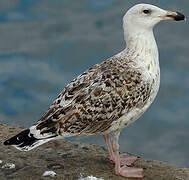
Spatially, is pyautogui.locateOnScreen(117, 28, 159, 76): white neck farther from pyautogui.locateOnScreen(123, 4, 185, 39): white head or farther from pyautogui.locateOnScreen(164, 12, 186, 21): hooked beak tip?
pyautogui.locateOnScreen(164, 12, 186, 21): hooked beak tip

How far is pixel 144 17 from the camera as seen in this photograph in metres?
9.50

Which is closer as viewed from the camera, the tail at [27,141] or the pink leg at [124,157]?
the tail at [27,141]

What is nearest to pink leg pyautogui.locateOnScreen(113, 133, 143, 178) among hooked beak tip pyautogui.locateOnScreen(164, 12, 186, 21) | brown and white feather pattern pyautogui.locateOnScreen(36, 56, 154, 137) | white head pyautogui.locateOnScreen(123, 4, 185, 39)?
brown and white feather pattern pyautogui.locateOnScreen(36, 56, 154, 137)

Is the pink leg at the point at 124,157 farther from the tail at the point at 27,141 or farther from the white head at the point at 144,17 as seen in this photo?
the white head at the point at 144,17

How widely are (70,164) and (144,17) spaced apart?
8.03 feet

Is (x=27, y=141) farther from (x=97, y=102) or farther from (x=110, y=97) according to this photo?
(x=110, y=97)

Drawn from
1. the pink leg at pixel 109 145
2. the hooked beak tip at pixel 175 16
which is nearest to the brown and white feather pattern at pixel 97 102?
the pink leg at pixel 109 145

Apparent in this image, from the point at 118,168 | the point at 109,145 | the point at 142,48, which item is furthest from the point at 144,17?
the point at 118,168

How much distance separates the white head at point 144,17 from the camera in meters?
9.48

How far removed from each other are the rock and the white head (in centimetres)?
212

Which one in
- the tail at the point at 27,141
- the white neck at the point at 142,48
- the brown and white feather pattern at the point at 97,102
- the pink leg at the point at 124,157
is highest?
the white neck at the point at 142,48

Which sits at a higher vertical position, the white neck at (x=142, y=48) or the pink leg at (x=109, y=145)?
the white neck at (x=142, y=48)

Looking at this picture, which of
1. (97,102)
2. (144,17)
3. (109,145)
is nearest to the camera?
(97,102)

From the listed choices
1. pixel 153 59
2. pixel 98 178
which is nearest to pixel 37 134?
pixel 98 178
